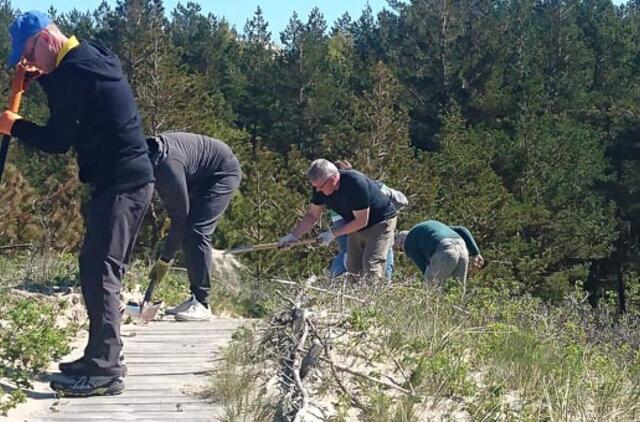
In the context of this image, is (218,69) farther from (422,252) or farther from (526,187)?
(422,252)

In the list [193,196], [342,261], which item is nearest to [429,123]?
[342,261]

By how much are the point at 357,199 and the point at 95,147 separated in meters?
3.31

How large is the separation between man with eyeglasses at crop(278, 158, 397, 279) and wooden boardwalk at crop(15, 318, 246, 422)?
1.45 meters

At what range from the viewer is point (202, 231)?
283 inches

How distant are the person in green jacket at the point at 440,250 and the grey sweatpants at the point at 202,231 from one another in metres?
1.63

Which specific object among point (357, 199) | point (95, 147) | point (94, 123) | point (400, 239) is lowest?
point (400, 239)

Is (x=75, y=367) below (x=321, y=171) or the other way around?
below

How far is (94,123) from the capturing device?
4809 mm

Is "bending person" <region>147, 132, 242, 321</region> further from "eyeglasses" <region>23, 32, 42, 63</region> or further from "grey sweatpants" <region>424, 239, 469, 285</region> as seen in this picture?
"eyeglasses" <region>23, 32, 42, 63</region>

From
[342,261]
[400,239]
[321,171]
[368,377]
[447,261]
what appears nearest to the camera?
[368,377]

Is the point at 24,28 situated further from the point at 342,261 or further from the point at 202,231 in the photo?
the point at 342,261

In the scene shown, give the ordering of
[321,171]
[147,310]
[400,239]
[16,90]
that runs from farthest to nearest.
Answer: [400,239], [321,171], [147,310], [16,90]

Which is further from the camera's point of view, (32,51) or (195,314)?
(195,314)

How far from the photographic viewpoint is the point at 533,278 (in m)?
32.2
